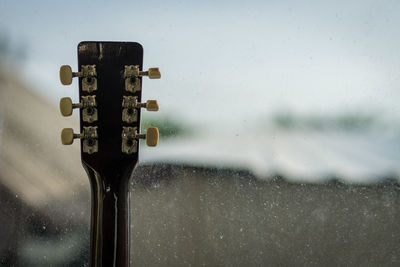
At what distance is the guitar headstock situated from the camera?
987mm

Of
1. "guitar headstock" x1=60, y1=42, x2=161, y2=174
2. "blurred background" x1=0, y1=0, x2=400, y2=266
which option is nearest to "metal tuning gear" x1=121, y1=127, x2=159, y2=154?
"guitar headstock" x1=60, y1=42, x2=161, y2=174

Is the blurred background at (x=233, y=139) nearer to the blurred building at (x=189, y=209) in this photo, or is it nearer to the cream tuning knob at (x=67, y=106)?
the blurred building at (x=189, y=209)

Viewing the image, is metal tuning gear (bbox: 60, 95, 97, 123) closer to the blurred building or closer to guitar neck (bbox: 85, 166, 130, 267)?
guitar neck (bbox: 85, 166, 130, 267)

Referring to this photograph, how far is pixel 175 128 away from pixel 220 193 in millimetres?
203

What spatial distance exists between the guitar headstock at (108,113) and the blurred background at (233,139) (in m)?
0.30

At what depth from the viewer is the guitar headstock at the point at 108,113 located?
0.99m

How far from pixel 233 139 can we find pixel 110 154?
383 millimetres

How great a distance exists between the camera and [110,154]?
3.26ft

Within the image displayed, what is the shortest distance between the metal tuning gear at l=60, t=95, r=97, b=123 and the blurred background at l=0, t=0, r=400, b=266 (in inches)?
12.8

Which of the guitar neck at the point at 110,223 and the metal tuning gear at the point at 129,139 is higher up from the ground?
the metal tuning gear at the point at 129,139

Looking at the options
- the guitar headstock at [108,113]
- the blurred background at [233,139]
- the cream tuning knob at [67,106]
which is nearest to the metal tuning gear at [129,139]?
the guitar headstock at [108,113]

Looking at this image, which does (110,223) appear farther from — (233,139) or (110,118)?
(233,139)

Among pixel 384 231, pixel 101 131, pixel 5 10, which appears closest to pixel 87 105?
pixel 101 131

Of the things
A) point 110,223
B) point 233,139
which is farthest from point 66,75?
point 233,139
